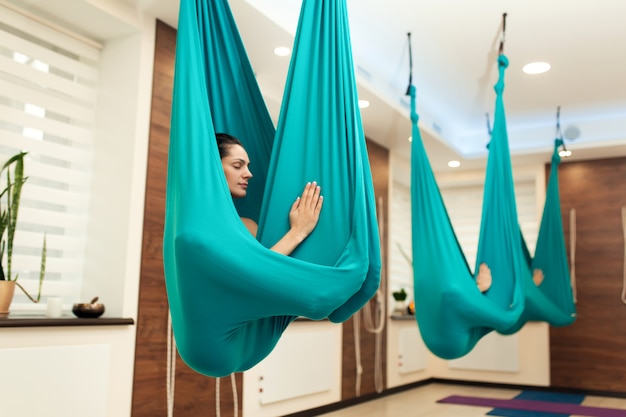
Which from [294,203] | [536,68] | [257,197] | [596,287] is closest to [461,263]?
[257,197]

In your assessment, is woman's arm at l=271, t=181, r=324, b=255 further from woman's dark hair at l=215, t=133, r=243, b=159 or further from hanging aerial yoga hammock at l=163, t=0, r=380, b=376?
woman's dark hair at l=215, t=133, r=243, b=159

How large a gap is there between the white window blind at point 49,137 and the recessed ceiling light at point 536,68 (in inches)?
110

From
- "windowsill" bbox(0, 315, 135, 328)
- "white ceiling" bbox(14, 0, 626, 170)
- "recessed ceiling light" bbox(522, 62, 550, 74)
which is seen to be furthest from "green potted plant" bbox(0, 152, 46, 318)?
"recessed ceiling light" bbox(522, 62, 550, 74)

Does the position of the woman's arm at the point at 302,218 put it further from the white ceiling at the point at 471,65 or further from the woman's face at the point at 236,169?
the white ceiling at the point at 471,65

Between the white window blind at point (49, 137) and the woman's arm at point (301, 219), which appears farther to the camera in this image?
the white window blind at point (49, 137)

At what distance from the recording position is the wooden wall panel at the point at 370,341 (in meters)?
4.70

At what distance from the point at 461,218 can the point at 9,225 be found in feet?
15.9

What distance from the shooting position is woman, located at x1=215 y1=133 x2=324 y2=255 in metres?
1.73

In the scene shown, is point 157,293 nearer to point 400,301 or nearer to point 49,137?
point 49,137

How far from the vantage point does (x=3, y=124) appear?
8.66 feet

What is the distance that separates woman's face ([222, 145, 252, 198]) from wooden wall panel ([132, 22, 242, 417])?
1.16 metres

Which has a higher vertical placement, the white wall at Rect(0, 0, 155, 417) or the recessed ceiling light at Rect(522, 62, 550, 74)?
the recessed ceiling light at Rect(522, 62, 550, 74)

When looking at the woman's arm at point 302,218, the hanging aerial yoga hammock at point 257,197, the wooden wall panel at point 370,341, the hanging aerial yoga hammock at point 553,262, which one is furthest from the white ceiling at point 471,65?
the woman's arm at point 302,218

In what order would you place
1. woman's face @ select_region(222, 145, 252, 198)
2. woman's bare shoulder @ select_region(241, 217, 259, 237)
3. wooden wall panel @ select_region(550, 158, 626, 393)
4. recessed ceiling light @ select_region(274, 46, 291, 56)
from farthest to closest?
wooden wall panel @ select_region(550, 158, 626, 393), recessed ceiling light @ select_region(274, 46, 291, 56), woman's bare shoulder @ select_region(241, 217, 259, 237), woman's face @ select_region(222, 145, 252, 198)
